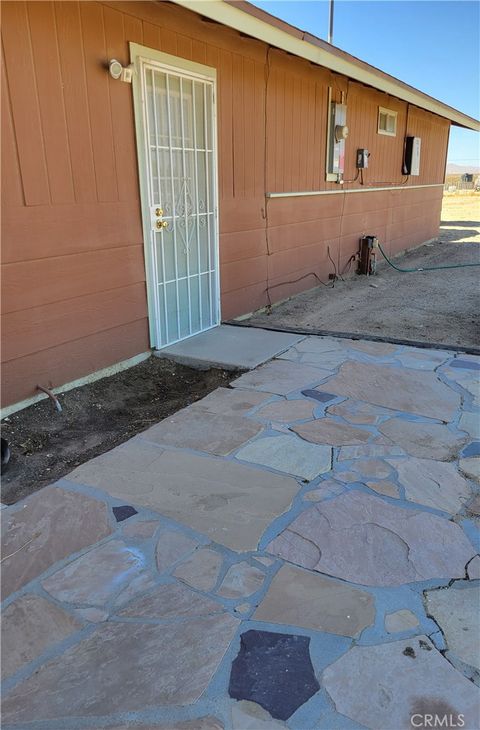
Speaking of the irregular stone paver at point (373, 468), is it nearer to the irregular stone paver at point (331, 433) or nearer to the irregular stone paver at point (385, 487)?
the irregular stone paver at point (385, 487)

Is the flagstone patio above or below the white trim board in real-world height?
below

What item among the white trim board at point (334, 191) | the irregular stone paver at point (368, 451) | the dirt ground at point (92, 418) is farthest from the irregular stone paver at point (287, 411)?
the white trim board at point (334, 191)

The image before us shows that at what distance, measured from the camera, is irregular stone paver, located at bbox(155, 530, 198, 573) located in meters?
2.00

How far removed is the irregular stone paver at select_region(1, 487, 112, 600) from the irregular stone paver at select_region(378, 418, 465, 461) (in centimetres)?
165

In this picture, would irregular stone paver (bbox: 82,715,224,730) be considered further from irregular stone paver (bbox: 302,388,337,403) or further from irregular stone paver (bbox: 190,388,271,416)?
irregular stone paver (bbox: 302,388,337,403)

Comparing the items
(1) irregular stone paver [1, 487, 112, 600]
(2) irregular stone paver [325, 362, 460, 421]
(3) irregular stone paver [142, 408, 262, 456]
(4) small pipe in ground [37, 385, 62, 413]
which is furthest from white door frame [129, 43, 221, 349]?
(1) irregular stone paver [1, 487, 112, 600]

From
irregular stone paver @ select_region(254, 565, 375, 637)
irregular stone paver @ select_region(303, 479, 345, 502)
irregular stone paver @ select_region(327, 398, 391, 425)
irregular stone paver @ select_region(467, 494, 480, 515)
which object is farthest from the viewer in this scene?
irregular stone paver @ select_region(327, 398, 391, 425)

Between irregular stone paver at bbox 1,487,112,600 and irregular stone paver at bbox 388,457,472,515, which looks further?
irregular stone paver at bbox 388,457,472,515

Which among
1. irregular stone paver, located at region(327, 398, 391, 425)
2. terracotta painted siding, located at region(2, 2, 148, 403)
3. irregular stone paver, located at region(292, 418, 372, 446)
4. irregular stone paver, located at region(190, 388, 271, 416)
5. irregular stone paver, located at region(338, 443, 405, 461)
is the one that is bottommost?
irregular stone paver, located at region(338, 443, 405, 461)

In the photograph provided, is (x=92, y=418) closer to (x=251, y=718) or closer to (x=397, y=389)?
(x=397, y=389)

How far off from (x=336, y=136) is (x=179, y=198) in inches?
134

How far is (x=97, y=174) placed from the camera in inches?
140

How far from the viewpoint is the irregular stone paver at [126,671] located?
1449mm

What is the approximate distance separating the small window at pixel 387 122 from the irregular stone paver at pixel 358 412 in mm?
6638
